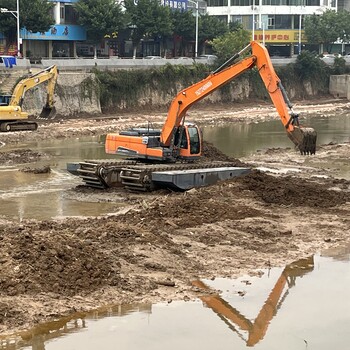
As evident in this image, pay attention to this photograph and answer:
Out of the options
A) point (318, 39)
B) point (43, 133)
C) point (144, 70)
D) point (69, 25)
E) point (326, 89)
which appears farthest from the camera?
point (318, 39)

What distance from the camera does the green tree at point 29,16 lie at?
2788 inches

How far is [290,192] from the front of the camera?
93.7ft

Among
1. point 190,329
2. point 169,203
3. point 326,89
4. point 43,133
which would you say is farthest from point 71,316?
point 326,89

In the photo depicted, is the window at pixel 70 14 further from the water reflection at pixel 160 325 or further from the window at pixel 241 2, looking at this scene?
the water reflection at pixel 160 325

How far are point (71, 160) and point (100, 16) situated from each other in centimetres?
4136

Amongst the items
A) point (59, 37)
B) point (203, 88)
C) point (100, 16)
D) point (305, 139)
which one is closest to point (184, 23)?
point (100, 16)

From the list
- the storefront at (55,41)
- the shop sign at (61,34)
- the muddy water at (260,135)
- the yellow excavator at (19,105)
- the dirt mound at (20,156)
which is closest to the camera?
the dirt mound at (20,156)

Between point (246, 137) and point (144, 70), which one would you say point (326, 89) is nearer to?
point (144, 70)

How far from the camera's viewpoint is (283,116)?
95.5 feet

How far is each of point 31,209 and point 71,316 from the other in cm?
1129

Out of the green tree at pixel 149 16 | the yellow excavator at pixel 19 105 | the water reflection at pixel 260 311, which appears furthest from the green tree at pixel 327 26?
the water reflection at pixel 260 311

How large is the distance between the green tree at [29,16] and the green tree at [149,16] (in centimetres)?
1104

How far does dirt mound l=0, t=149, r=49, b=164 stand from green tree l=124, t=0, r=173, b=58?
43251 millimetres

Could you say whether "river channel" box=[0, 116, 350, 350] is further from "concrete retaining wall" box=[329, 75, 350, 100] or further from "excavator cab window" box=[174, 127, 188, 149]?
"concrete retaining wall" box=[329, 75, 350, 100]
